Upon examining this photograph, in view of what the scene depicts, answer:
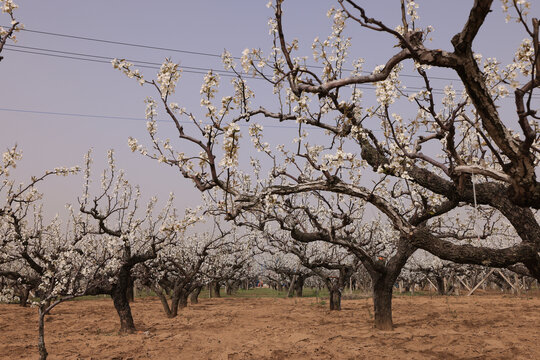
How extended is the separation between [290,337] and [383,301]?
3382 mm

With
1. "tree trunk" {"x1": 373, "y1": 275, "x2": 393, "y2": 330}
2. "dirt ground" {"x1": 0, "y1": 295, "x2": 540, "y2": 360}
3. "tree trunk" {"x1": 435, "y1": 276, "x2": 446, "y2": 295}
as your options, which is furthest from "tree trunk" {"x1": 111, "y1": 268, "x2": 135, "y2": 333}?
"tree trunk" {"x1": 435, "y1": 276, "x2": 446, "y2": 295}

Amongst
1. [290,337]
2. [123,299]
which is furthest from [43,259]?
[290,337]

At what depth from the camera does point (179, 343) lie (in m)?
11.9

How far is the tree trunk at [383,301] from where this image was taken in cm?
1257

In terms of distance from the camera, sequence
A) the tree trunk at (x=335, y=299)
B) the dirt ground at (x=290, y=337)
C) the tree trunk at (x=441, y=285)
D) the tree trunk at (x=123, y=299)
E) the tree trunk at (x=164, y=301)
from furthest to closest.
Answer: the tree trunk at (x=441, y=285), the tree trunk at (x=335, y=299), the tree trunk at (x=164, y=301), the tree trunk at (x=123, y=299), the dirt ground at (x=290, y=337)

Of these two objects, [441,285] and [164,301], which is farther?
[441,285]

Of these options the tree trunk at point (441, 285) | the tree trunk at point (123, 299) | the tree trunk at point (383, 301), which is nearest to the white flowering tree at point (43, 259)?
the tree trunk at point (123, 299)

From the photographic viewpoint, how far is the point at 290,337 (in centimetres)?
1252

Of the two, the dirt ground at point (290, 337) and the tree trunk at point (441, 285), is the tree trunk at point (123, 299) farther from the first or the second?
the tree trunk at point (441, 285)

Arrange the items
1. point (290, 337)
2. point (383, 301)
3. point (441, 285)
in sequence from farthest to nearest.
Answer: point (441, 285) → point (383, 301) → point (290, 337)

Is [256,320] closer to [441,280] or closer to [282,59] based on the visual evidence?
[282,59]

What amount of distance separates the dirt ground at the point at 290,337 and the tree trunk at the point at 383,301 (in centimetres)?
38

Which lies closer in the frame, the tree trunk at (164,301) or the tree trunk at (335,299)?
the tree trunk at (164,301)

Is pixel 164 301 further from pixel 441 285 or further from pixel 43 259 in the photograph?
pixel 441 285
